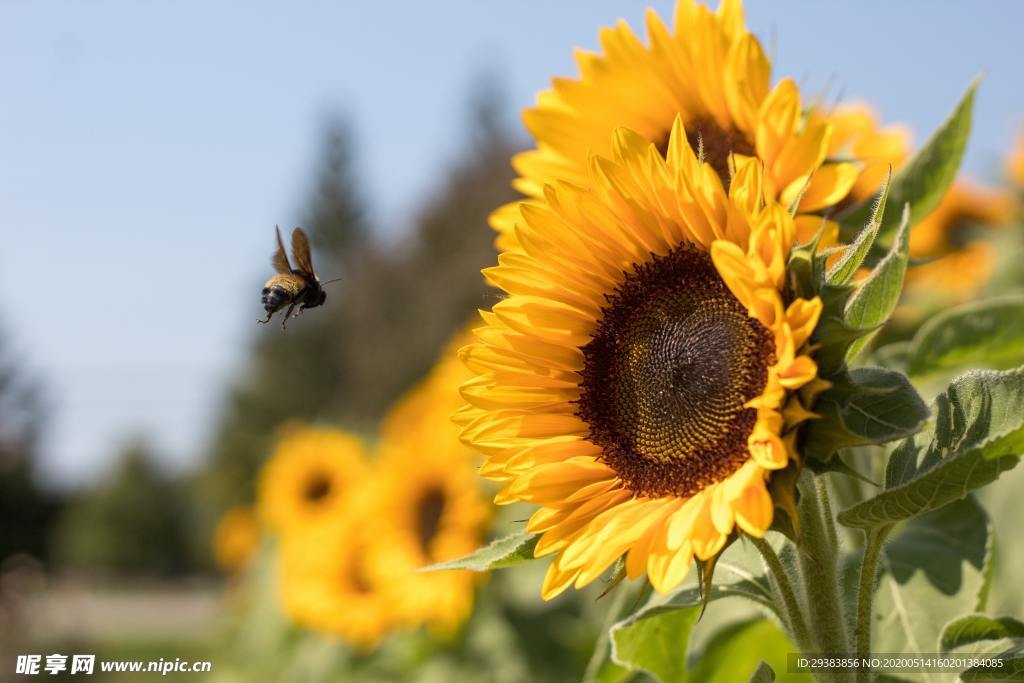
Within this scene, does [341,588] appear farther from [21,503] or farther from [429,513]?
[21,503]

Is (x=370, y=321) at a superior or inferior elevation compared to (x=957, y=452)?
superior

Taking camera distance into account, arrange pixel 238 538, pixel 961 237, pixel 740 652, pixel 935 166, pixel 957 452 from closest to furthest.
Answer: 1. pixel 957 452
2. pixel 935 166
3. pixel 740 652
4. pixel 961 237
5. pixel 238 538

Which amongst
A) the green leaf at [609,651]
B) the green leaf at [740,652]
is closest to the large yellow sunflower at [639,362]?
the green leaf at [609,651]

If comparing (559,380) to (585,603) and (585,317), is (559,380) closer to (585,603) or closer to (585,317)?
(585,317)

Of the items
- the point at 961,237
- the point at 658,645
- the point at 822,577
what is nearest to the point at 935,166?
the point at 822,577

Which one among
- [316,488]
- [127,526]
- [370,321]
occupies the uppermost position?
[370,321]

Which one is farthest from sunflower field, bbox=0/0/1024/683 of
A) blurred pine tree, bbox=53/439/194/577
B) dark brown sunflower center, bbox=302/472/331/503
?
blurred pine tree, bbox=53/439/194/577

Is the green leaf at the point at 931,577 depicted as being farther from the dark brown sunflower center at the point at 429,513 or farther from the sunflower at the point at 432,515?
the dark brown sunflower center at the point at 429,513

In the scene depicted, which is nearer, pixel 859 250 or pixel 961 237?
pixel 859 250
